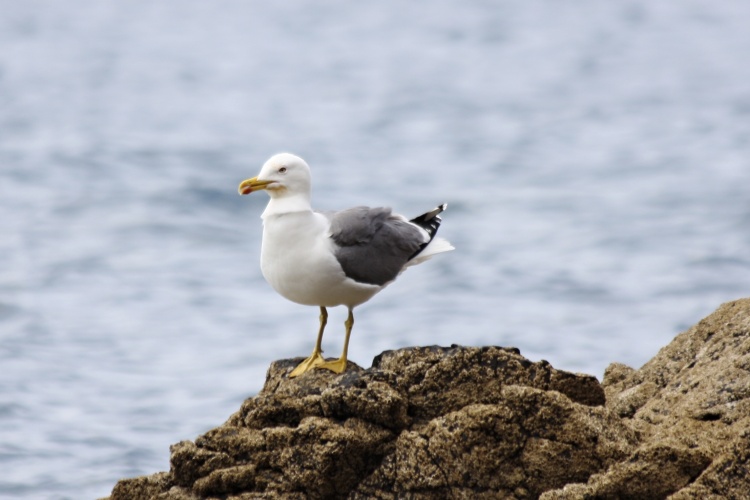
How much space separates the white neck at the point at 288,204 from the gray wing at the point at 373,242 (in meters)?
0.24

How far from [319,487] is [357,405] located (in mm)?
439

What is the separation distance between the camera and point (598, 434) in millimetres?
6293

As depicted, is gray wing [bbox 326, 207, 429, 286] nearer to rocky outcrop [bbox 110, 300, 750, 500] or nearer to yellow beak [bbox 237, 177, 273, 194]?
yellow beak [bbox 237, 177, 273, 194]

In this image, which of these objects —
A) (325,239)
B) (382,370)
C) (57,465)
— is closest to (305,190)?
(325,239)

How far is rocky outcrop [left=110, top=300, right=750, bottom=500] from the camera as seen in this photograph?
19.6 feet

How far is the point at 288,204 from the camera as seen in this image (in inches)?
337

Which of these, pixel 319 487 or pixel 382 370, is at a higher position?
pixel 382 370

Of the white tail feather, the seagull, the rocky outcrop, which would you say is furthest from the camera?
the white tail feather

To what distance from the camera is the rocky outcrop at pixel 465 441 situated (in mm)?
5961

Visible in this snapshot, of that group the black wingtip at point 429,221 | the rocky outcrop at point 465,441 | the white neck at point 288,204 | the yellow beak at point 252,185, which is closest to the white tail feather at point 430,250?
the black wingtip at point 429,221

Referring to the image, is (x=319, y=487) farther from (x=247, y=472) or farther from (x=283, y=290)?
(x=283, y=290)

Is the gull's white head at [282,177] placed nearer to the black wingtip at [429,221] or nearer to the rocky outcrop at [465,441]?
the black wingtip at [429,221]

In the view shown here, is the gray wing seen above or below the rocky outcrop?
above


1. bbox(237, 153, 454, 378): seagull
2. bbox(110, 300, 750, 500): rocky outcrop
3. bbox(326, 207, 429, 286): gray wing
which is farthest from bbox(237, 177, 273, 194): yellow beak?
bbox(110, 300, 750, 500): rocky outcrop
